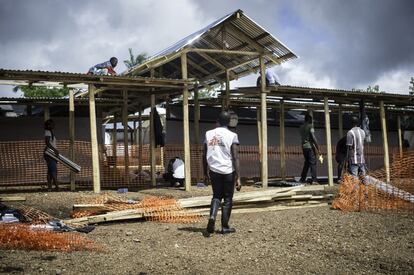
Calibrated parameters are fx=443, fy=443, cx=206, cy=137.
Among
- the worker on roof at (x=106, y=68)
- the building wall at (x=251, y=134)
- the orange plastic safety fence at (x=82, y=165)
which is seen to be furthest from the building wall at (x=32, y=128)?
the worker on roof at (x=106, y=68)

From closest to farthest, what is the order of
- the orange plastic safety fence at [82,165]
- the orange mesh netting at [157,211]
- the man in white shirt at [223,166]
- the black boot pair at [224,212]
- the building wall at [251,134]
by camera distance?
the black boot pair at [224,212]
the man in white shirt at [223,166]
the orange mesh netting at [157,211]
the orange plastic safety fence at [82,165]
the building wall at [251,134]

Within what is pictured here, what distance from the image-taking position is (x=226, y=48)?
1366 cm

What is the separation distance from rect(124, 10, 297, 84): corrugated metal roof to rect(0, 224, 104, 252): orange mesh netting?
7.00 meters

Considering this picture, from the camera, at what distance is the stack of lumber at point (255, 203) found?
25.9 ft

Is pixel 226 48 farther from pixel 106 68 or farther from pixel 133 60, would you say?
pixel 133 60

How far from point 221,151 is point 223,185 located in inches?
21.1

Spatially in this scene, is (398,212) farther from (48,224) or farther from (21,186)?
(21,186)

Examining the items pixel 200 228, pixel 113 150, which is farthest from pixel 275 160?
pixel 200 228

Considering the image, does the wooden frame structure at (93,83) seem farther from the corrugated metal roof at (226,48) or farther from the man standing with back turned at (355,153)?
the man standing with back turned at (355,153)

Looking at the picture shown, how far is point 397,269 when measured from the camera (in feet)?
16.8

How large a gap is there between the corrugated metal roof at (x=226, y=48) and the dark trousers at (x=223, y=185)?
19.4 ft

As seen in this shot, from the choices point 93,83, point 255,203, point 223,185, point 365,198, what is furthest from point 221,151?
point 93,83

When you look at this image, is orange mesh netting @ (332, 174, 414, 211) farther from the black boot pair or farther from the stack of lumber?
the black boot pair

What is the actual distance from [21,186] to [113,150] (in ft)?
10.3
